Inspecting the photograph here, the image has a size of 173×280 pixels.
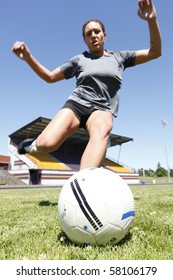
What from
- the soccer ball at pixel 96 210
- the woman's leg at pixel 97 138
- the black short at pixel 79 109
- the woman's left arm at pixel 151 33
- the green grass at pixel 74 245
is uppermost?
the woman's left arm at pixel 151 33

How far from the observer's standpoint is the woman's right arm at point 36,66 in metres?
4.09

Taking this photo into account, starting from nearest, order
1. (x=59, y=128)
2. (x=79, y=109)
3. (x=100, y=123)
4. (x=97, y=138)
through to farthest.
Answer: (x=97, y=138)
(x=100, y=123)
(x=59, y=128)
(x=79, y=109)

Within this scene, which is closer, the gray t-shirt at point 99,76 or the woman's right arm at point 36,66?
the woman's right arm at point 36,66

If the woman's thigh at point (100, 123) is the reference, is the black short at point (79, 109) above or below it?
above

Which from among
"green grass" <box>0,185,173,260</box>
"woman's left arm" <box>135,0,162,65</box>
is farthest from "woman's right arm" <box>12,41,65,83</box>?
"green grass" <box>0,185,173,260</box>

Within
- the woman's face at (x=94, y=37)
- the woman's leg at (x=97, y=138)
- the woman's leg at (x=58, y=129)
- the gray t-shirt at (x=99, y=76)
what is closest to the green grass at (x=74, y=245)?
the woman's leg at (x=97, y=138)

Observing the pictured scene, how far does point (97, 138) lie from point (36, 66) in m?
1.64

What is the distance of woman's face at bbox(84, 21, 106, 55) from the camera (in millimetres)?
4266

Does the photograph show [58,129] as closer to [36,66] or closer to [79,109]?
[79,109]

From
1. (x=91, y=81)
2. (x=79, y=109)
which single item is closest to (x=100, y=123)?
(x=79, y=109)

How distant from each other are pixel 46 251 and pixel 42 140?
2119 millimetres

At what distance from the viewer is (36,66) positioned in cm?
434

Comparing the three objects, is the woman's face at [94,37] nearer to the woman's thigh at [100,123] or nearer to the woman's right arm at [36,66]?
the woman's right arm at [36,66]
